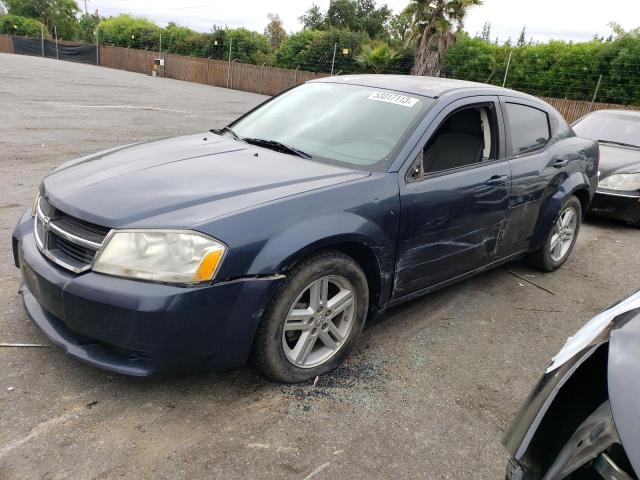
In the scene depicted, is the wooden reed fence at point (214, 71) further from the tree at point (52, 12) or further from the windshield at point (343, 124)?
the tree at point (52, 12)

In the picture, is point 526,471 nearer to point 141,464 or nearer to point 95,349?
point 141,464

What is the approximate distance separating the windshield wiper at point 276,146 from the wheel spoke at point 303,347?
1102 mm

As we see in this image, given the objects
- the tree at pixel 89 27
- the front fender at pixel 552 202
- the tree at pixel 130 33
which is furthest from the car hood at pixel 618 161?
the tree at pixel 89 27

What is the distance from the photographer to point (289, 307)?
262cm

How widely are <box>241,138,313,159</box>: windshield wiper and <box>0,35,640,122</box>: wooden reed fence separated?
55.9ft

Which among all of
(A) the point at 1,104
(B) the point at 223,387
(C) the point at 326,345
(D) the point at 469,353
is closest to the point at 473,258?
(D) the point at 469,353

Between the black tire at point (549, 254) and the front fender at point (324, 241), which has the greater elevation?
the front fender at point (324, 241)

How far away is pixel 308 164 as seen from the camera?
3.11 m

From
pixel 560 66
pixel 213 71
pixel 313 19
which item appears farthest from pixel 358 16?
pixel 560 66

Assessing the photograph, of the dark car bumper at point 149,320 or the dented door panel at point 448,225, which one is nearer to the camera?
the dark car bumper at point 149,320

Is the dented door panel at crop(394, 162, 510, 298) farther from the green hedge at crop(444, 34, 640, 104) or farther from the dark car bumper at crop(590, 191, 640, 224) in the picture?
the green hedge at crop(444, 34, 640, 104)

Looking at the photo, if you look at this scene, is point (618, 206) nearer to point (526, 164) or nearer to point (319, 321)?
point (526, 164)

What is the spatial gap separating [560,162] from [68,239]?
3.80 m

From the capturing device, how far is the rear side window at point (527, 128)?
4035 millimetres
